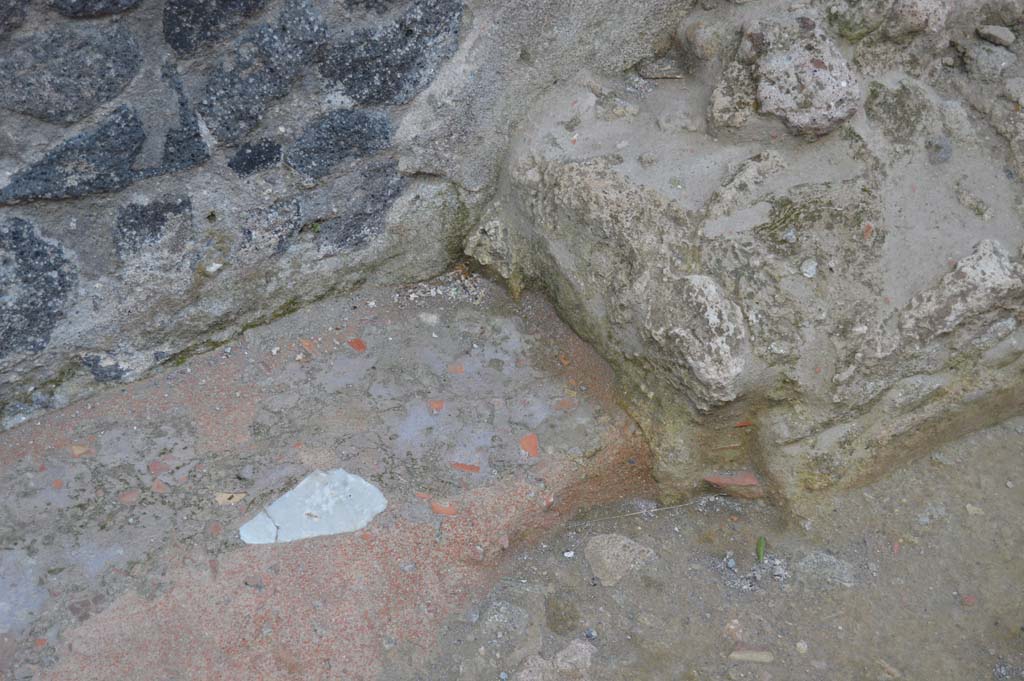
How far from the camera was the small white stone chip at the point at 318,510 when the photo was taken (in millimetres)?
1832

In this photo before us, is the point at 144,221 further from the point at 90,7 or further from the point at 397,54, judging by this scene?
the point at 397,54

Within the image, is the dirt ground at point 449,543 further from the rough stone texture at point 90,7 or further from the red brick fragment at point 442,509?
the rough stone texture at point 90,7

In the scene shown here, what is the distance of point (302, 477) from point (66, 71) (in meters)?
0.88

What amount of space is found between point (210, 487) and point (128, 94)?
778mm

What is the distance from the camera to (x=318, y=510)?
1871 mm

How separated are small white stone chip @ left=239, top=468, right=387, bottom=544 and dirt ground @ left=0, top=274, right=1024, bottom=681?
0.07ft

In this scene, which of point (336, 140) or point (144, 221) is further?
point (336, 140)

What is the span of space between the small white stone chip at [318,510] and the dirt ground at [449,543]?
0.02 meters

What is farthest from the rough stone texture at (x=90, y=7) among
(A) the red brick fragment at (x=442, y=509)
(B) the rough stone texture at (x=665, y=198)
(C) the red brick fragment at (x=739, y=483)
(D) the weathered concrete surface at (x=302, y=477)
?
(C) the red brick fragment at (x=739, y=483)

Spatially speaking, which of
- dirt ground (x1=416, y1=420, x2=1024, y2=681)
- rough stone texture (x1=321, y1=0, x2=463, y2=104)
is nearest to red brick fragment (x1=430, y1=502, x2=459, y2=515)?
dirt ground (x1=416, y1=420, x2=1024, y2=681)

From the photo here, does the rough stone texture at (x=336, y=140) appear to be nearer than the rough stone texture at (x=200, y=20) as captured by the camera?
No

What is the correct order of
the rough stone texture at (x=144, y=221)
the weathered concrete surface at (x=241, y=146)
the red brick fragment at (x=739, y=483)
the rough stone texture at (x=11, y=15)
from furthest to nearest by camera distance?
the red brick fragment at (x=739, y=483) < the rough stone texture at (x=144, y=221) < the weathered concrete surface at (x=241, y=146) < the rough stone texture at (x=11, y=15)

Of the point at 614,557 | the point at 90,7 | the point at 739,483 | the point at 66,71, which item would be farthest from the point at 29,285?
the point at 739,483

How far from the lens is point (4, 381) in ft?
6.09
